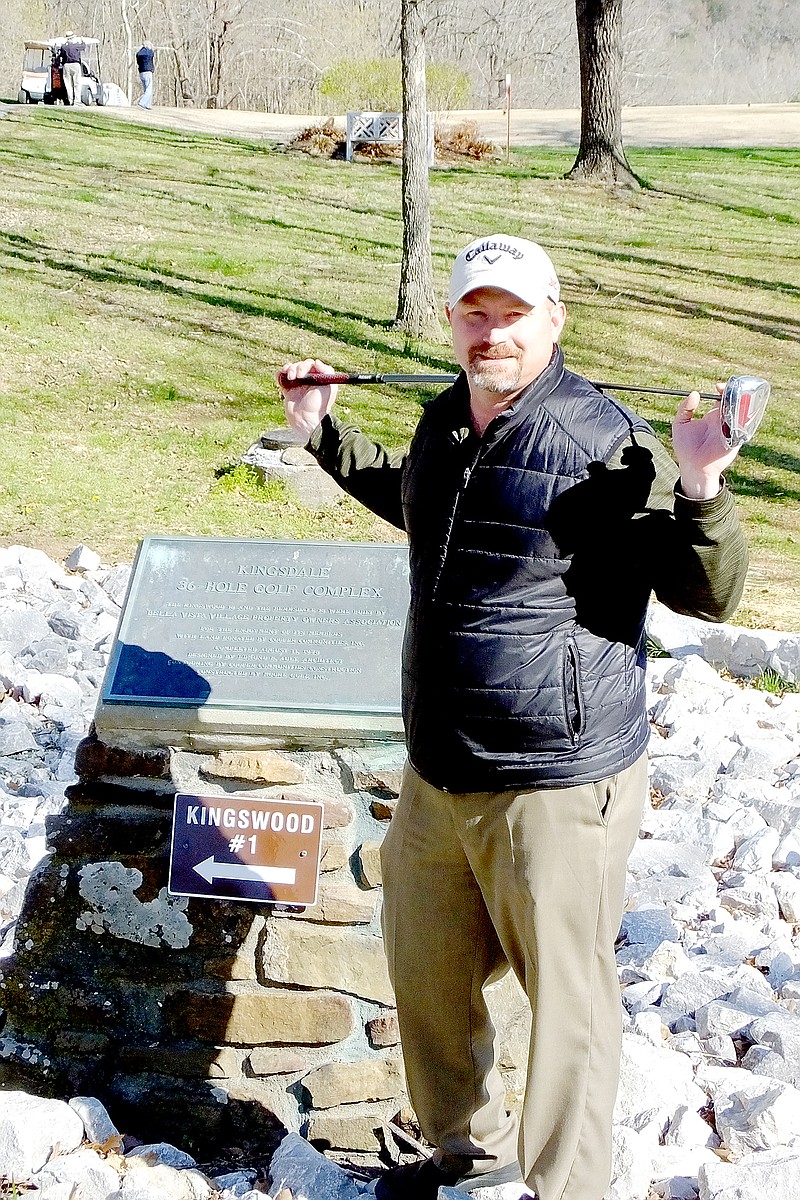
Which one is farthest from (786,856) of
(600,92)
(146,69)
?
(146,69)

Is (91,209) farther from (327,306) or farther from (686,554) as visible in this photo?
(686,554)

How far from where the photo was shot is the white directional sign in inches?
122

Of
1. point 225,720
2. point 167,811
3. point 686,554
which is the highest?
point 686,554

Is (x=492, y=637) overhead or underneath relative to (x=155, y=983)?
overhead

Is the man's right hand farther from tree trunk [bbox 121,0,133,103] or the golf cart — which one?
tree trunk [bbox 121,0,133,103]

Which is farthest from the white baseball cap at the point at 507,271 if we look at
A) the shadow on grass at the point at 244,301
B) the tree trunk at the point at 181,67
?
the tree trunk at the point at 181,67

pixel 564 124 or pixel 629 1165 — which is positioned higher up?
pixel 564 124

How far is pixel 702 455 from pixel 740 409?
97 mm

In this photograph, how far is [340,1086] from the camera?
321 cm

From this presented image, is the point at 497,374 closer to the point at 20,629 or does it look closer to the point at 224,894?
the point at 224,894

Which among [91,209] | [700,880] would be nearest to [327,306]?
[91,209]

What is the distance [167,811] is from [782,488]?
623 cm

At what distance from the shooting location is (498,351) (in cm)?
240

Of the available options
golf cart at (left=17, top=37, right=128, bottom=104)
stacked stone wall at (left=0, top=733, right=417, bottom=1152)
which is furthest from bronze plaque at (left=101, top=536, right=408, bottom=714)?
golf cart at (left=17, top=37, right=128, bottom=104)
